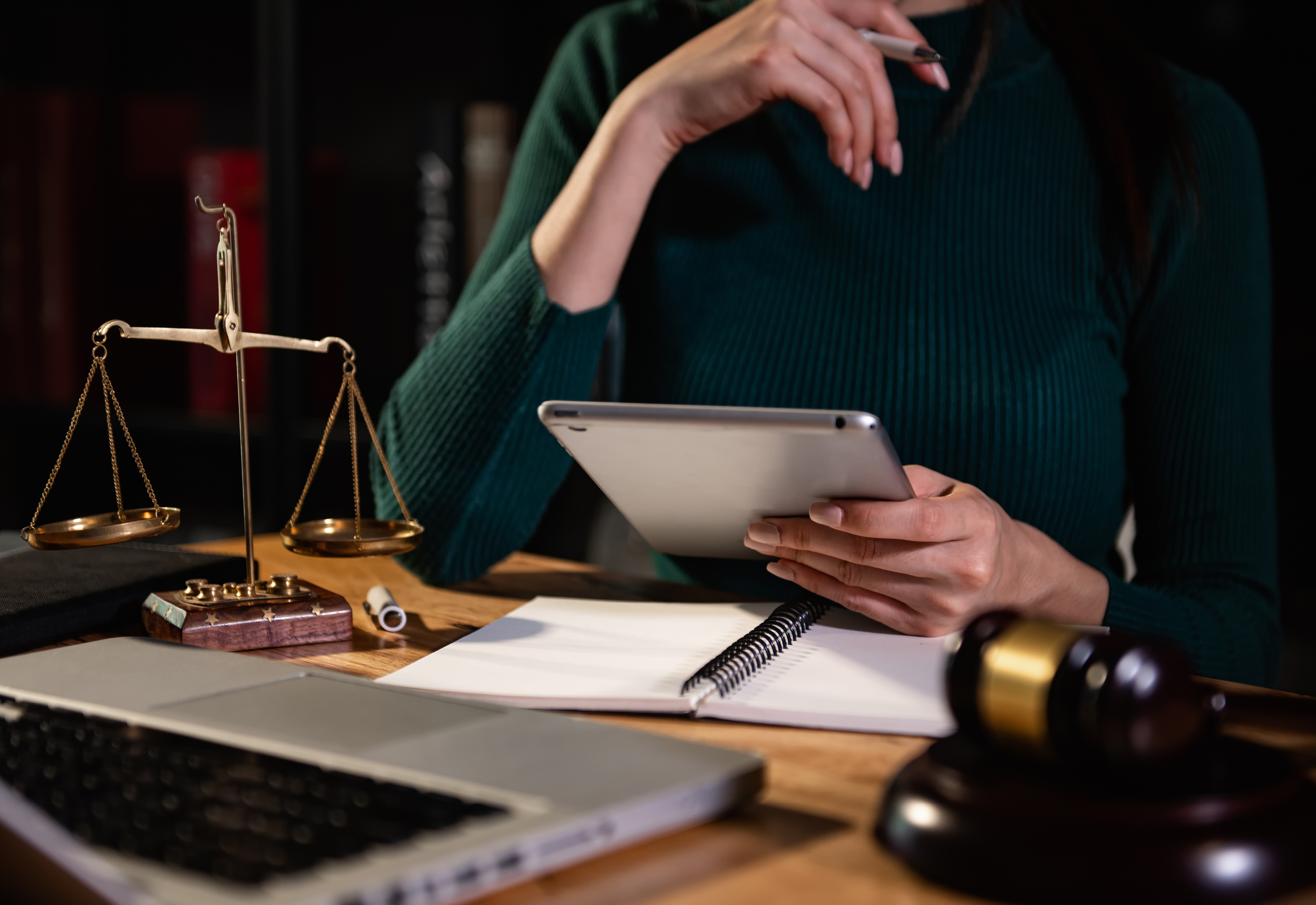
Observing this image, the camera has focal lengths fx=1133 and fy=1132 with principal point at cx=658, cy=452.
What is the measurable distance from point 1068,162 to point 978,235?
0.39 ft

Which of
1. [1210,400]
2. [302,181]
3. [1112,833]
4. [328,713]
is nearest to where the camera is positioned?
[1112,833]

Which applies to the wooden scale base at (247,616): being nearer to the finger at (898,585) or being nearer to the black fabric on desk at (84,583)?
the black fabric on desk at (84,583)

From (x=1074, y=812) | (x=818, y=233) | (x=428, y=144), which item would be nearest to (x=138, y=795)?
(x=1074, y=812)

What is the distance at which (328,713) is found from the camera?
1.61 feet

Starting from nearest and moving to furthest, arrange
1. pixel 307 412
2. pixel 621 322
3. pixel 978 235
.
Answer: pixel 978 235 → pixel 621 322 → pixel 307 412

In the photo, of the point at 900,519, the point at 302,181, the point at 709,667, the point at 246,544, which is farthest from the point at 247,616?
the point at 302,181

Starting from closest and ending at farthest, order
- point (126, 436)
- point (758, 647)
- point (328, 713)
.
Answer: point (328, 713), point (758, 647), point (126, 436)

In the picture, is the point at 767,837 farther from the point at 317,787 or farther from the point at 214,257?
the point at 214,257

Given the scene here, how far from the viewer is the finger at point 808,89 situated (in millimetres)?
872

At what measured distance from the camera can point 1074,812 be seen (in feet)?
1.18

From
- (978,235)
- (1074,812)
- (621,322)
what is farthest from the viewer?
(621,322)

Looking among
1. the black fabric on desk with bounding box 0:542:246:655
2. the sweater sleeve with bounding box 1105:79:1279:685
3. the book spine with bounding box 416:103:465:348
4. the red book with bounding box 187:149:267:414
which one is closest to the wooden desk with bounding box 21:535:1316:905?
the black fabric on desk with bounding box 0:542:246:655

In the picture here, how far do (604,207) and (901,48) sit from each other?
0.91ft

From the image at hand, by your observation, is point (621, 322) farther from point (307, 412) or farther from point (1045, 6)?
point (307, 412)
